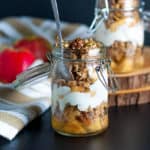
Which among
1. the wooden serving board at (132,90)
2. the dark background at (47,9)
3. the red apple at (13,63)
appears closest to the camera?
the wooden serving board at (132,90)

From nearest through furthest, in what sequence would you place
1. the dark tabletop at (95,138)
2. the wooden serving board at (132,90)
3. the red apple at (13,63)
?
the dark tabletop at (95,138) < the wooden serving board at (132,90) < the red apple at (13,63)

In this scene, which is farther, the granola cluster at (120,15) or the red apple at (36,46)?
the red apple at (36,46)

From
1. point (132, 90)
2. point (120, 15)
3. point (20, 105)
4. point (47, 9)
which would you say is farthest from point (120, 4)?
point (47, 9)

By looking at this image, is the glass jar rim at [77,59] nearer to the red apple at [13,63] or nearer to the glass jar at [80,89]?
the glass jar at [80,89]

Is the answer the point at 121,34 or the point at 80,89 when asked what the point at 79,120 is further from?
the point at 121,34

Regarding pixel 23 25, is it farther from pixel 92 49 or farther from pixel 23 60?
pixel 92 49

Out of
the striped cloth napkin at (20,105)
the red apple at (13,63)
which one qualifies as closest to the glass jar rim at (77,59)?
the striped cloth napkin at (20,105)
